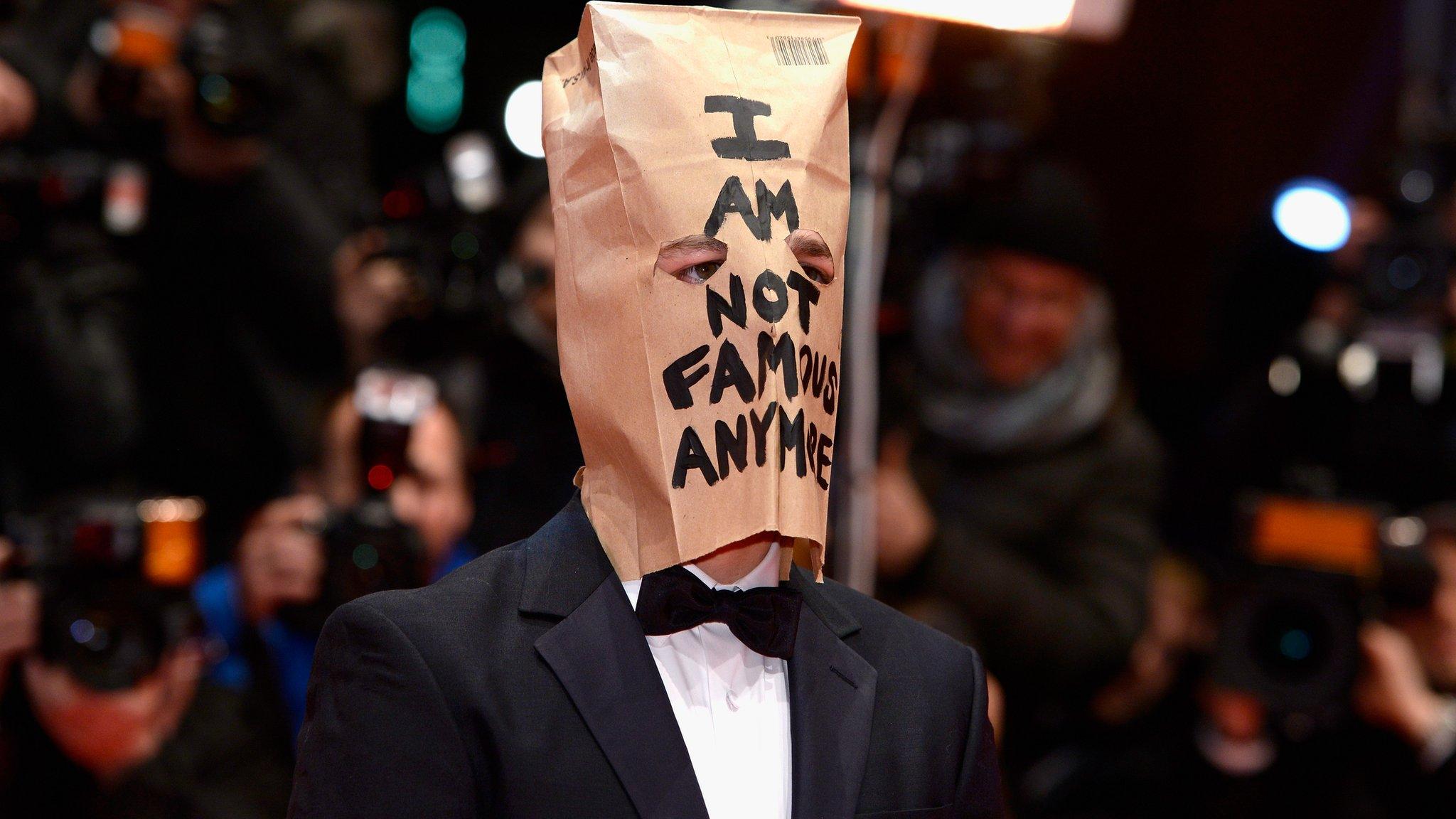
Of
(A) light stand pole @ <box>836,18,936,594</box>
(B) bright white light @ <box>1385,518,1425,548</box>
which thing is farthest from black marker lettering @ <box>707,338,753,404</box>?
(B) bright white light @ <box>1385,518,1425,548</box>

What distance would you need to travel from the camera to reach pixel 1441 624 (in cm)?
302

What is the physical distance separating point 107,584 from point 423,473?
0.51 metres

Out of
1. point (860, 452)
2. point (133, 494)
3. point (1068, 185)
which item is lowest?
point (133, 494)

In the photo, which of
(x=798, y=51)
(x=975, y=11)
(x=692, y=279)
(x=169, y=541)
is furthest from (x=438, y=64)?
(x=692, y=279)

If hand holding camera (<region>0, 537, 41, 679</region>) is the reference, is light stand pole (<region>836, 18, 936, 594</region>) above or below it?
above

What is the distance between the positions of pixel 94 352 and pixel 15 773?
75cm

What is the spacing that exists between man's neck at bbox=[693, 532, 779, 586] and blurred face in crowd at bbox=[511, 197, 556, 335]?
1.49m

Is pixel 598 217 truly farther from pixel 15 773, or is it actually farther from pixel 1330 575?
pixel 1330 575

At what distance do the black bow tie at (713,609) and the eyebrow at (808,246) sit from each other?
0.28m

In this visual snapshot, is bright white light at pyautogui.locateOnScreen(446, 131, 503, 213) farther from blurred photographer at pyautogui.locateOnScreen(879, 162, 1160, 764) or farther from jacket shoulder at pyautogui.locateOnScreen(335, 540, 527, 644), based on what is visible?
jacket shoulder at pyautogui.locateOnScreen(335, 540, 527, 644)

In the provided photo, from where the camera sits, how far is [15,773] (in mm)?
2430

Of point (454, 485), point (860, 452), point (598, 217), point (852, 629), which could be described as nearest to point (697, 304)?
point (598, 217)

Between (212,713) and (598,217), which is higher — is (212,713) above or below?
below

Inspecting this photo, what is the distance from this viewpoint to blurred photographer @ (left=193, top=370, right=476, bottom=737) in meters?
2.40
